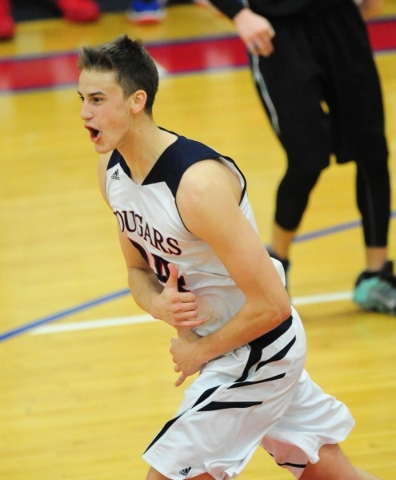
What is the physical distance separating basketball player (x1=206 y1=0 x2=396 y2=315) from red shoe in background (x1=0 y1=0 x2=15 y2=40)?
5339 mm

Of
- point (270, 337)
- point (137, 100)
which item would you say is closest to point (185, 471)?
point (270, 337)

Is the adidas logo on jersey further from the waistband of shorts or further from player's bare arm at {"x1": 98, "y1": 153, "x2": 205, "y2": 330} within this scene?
the waistband of shorts

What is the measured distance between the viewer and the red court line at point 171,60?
25.0 feet

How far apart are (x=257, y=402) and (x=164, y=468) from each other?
0.94ft

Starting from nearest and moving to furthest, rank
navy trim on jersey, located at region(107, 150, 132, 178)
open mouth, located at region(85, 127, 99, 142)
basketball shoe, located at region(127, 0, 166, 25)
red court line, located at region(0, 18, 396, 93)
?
1. open mouth, located at region(85, 127, 99, 142)
2. navy trim on jersey, located at region(107, 150, 132, 178)
3. red court line, located at region(0, 18, 396, 93)
4. basketball shoe, located at region(127, 0, 166, 25)

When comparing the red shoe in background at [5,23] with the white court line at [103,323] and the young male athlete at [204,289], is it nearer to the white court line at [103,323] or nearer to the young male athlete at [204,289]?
the white court line at [103,323]

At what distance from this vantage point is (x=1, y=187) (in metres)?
5.61

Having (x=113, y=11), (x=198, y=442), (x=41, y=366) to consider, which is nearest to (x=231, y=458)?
(x=198, y=442)

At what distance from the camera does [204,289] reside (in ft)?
7.72

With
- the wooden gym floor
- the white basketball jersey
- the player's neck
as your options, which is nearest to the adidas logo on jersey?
the white basketball jersey

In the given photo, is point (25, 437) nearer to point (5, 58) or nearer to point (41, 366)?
point (41, 366)

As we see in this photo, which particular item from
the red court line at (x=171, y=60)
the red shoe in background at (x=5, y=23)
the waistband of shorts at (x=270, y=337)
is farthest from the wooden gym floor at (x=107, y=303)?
the red shoe in background at (x=5, y=23)

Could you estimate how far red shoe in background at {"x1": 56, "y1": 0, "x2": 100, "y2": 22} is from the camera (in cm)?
918

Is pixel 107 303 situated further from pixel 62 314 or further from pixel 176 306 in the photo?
pixel 176 306
